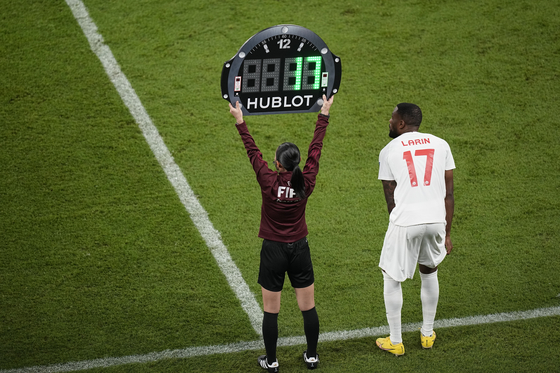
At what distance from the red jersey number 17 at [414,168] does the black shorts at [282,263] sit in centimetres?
86

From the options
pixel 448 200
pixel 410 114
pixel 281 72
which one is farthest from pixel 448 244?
pixel 281 72

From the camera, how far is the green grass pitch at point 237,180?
4879 millimetres

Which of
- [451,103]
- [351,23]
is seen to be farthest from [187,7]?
[451,103]

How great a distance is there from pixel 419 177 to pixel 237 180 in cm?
278

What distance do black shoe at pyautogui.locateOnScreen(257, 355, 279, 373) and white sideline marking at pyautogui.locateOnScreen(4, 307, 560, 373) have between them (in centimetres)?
27

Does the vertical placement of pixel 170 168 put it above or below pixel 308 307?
below

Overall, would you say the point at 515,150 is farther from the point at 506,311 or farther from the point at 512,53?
the point at 506,311

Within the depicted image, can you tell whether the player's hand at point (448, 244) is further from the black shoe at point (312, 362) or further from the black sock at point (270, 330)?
the black sock at point (270, 330)

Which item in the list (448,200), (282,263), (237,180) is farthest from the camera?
(237,180)

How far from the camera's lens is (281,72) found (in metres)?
3.93

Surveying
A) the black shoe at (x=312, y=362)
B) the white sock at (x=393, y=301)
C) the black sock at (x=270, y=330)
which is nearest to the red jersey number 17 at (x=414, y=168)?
the white sock at (x=393, y=301)

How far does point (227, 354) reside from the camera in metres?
4.66

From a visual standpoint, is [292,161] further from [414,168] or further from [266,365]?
[266,365]

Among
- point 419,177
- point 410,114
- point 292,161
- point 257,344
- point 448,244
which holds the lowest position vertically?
point 257,344
